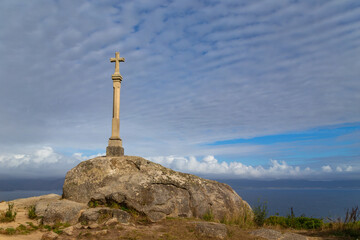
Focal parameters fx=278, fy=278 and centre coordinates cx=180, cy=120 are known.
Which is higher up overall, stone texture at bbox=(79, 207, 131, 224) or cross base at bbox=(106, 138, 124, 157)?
cross base at bbox=(106, 138, 124, 157)

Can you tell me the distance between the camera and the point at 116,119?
645 inches

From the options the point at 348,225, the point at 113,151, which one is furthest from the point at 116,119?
the point at 348,225

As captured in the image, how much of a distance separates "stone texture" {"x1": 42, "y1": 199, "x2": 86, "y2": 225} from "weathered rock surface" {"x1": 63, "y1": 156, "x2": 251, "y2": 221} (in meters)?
1.07

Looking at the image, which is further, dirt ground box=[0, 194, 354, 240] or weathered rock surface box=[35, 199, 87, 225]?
weathered rock surface box=[35, 199, 87, 225]

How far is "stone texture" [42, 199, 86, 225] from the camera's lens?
36.2 feet

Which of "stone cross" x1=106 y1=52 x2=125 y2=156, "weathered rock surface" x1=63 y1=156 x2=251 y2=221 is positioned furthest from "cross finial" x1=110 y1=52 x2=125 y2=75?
"weathered rock surface" x1=63 y1=156 x2=251 y2=221

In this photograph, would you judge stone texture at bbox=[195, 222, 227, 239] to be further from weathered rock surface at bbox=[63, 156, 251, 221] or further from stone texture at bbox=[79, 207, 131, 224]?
stone texture at bbox=[79, 207, 131, 224]

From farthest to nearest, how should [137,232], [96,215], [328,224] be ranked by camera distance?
[328,224] < [96,215] < [137,232]

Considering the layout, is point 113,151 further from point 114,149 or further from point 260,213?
point 260,213

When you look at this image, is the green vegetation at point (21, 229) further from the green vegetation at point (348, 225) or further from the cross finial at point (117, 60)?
the green vegetation at point (348, 225)

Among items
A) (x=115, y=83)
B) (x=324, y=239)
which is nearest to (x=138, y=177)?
(x=115, y=83)

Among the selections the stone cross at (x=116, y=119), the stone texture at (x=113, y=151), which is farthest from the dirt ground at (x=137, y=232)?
the stone cross at (x=116, y=119)

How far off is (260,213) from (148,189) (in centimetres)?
576

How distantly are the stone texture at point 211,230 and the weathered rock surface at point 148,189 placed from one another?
2.39 metres
